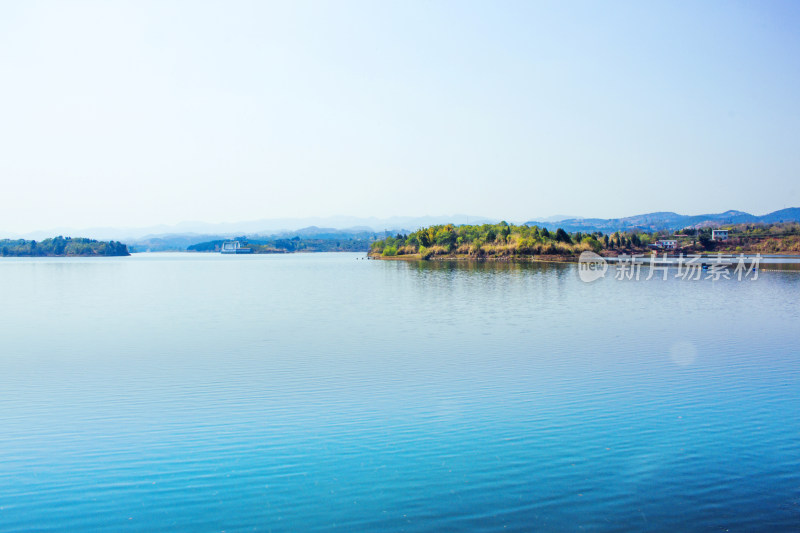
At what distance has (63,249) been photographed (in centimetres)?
17675

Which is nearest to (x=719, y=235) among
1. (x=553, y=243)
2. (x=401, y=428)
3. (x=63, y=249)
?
(x=553, y=243)

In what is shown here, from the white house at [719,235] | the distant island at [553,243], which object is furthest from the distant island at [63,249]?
the white house at [719,235]

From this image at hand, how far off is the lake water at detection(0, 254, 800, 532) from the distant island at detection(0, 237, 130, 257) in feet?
572

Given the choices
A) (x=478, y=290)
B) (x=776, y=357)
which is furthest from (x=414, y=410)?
(x=478, y=290)

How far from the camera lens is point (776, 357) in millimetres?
16500

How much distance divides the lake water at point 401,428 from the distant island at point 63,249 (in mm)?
174257

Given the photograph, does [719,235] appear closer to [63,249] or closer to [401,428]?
[401,428]

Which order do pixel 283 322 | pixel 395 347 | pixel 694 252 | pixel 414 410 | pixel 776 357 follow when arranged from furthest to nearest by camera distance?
pixel 694 252 → pixel 283 322 → pixel 395 347 → pixel 776 357 → pixel 414 410

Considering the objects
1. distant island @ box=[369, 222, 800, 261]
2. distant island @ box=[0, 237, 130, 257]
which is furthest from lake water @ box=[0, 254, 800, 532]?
distant island @ box=[0, 237, 130, 257]

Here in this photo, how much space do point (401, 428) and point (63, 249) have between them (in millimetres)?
197300

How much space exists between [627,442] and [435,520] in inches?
167

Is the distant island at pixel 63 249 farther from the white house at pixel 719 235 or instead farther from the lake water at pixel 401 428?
the white house at pixel 719 235

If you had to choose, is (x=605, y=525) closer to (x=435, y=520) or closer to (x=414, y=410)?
(x=435, y=520)

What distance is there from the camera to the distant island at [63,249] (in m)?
176
